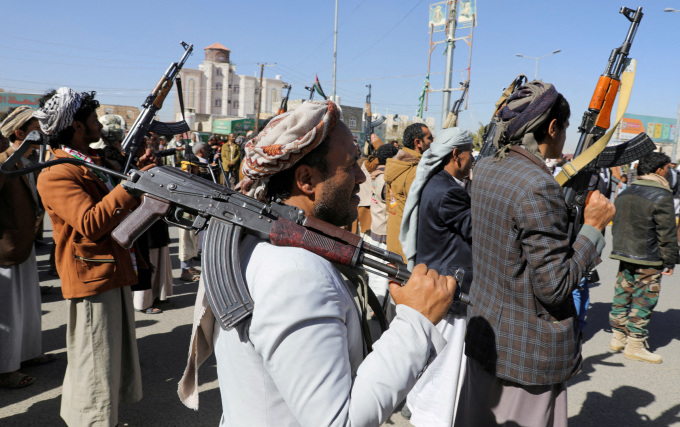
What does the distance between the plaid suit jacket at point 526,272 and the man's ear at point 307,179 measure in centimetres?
96

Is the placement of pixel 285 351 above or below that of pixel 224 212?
below

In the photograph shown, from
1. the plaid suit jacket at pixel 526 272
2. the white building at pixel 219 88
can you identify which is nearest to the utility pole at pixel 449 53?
the plaid suit jacket at pixel 526 272

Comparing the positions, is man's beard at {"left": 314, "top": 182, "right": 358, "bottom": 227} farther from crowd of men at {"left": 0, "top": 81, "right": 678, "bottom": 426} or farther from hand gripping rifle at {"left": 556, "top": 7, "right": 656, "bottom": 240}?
hand gripping rifle at {"left": 556, "top": 7, "right": 656, "bottom": 240}

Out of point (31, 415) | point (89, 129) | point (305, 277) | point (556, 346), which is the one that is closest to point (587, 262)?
point (556, 346)

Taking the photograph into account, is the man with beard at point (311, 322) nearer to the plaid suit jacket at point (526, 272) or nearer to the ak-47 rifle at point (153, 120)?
the plaid suit jacket at point (526, 272)

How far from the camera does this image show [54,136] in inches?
109

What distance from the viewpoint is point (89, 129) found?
2891mm

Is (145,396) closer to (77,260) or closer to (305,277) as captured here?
(77,260)

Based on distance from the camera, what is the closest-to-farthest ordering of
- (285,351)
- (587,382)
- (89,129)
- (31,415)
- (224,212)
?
(285,351) < (224,212) < (89,129) < (31,415) < (587,382)

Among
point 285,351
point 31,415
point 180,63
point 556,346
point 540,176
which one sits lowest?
point 31,415

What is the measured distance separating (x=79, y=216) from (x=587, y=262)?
101 inches

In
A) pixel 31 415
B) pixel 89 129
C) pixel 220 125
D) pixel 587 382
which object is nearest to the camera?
pixel 89 129

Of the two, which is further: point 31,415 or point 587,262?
point 31,415

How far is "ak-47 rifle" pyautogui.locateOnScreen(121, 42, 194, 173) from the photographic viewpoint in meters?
3.97
